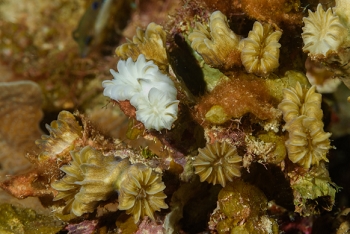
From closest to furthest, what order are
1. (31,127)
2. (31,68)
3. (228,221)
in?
(228,221), (31,127), (31,68)

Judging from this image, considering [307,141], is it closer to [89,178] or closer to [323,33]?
[323,33]

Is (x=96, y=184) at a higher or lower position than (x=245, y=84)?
lower

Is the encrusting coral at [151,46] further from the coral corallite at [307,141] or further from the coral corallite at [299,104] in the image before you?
the coral corallite at [307,141]

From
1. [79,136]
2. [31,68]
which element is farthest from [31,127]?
[79,136]

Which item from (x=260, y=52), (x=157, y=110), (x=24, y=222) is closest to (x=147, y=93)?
(x=157, y=110)

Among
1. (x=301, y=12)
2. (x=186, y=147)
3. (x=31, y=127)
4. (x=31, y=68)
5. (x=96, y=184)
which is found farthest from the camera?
(x=31, y=68)

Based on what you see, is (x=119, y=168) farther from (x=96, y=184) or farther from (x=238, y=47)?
(x=238, y=47)
